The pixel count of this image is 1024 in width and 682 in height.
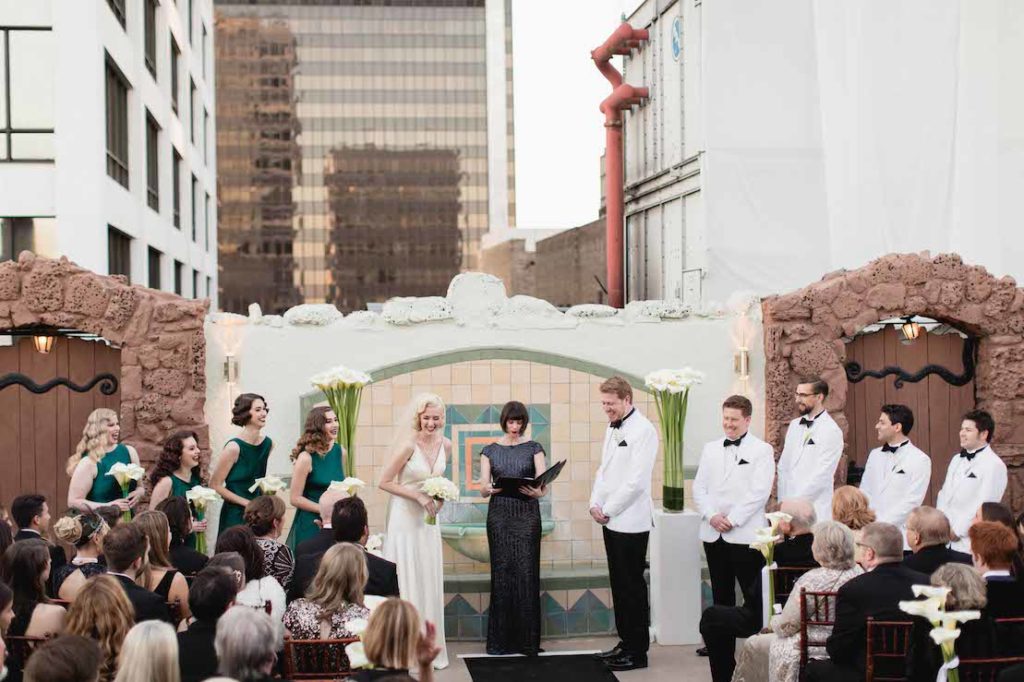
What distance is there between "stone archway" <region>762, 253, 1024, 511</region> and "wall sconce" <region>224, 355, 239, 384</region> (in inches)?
174

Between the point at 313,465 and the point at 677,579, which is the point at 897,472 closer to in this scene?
the point at 677,579

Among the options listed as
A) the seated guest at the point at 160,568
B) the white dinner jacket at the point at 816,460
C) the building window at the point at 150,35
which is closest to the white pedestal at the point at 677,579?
the white dinner jacket at the point at 816,460

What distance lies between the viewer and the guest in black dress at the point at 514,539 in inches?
313

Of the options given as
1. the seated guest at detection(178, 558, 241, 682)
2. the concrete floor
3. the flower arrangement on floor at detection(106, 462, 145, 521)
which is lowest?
the concrete floor

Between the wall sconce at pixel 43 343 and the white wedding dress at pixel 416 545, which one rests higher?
the wall sconce at pixel 43 343

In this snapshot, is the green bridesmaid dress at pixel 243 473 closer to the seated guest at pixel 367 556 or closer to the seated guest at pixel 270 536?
the seated guest at pixel 270 536

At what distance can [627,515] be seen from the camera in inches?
309

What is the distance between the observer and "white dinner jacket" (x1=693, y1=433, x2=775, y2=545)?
7867 mm

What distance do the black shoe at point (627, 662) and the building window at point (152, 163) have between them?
54.8ft

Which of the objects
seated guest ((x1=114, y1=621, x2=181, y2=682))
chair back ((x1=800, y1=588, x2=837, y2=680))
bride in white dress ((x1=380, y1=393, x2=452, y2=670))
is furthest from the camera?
bride in white dress ((x1=380, y1=393, x2=452, y2=670))

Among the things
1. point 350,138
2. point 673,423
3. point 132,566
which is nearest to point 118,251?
point 673,423

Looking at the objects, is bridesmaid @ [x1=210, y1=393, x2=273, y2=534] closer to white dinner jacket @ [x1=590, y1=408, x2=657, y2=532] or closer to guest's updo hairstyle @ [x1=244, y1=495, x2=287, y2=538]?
guest's updo hairstyle @ [x1=244, y1=495, x2=287, y2=538]

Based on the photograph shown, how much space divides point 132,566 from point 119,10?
1591cm

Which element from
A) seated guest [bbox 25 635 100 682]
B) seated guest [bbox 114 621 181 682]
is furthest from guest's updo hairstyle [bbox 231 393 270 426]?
seated guest [bbox 25 635 100 682]
